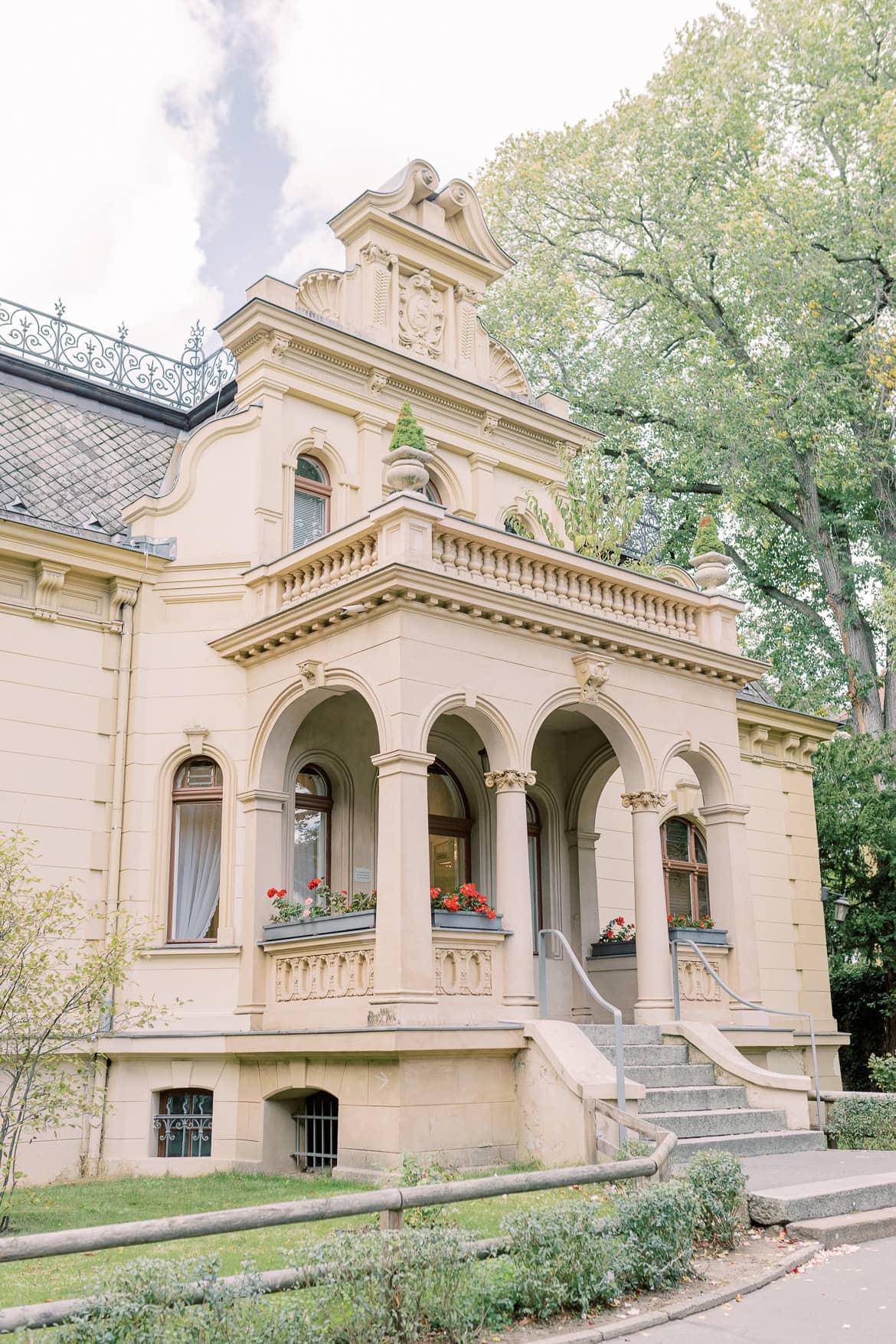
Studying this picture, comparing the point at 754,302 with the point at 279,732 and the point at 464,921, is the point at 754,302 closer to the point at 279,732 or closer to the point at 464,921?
the point at 279,732

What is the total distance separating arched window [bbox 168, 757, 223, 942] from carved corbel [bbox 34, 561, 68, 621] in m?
2.42

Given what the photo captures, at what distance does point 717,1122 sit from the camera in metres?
12.2

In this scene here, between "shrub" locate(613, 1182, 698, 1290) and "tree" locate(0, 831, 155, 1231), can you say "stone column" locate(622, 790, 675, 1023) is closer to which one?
"tree" locate(0, 831, 155, 1231)

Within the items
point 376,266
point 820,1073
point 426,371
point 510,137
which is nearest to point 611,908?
point 820,1073

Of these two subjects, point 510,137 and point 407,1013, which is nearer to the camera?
point 407,1013

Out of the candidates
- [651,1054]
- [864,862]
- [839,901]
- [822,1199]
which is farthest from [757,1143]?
[839,901]

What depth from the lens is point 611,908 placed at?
17.3 m

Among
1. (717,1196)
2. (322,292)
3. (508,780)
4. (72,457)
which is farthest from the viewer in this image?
(322,292)

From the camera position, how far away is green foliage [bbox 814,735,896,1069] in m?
20.3

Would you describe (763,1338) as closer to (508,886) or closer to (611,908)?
(508,886)

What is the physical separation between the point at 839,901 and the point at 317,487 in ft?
40.2

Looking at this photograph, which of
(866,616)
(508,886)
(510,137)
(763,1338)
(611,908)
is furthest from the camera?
(510,137)

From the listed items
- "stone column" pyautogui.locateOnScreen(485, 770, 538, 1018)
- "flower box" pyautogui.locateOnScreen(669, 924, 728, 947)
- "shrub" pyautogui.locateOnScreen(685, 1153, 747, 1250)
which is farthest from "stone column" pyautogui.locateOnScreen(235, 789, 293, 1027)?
"shrub" pyautogui.locateOnScreen(685, 1153, 747, 1250)

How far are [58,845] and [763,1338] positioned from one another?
31.9 ft
